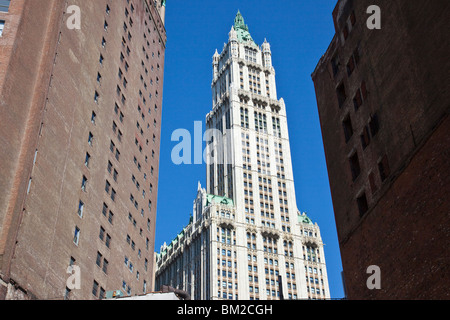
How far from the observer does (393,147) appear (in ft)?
145

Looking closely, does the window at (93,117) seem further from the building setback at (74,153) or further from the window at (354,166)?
the window at (354,166)

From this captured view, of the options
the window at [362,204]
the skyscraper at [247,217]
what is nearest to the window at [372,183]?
the window at [362,204]

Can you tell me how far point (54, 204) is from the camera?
52.6 meters

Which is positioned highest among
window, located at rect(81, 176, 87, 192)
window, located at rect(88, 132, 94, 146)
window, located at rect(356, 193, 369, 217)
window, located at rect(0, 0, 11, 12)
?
window, located at rect(0, 0, 11, 12)

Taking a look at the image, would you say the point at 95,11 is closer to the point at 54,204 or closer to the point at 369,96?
the point at 54,204

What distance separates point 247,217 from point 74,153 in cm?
10691

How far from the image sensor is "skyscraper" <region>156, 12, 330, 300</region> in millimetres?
152750

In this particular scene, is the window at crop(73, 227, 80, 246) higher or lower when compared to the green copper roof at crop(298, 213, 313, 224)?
lower

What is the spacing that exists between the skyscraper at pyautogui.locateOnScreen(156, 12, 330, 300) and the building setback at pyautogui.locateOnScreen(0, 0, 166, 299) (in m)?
72.2

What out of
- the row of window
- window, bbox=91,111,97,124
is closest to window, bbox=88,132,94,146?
window, bbox=91,111,97,124

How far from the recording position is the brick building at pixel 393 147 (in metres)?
38.7

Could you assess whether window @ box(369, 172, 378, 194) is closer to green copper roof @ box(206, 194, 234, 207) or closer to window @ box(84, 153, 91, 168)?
window @ box(84, 153, 91, 168)

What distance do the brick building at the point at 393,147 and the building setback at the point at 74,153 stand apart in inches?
969
